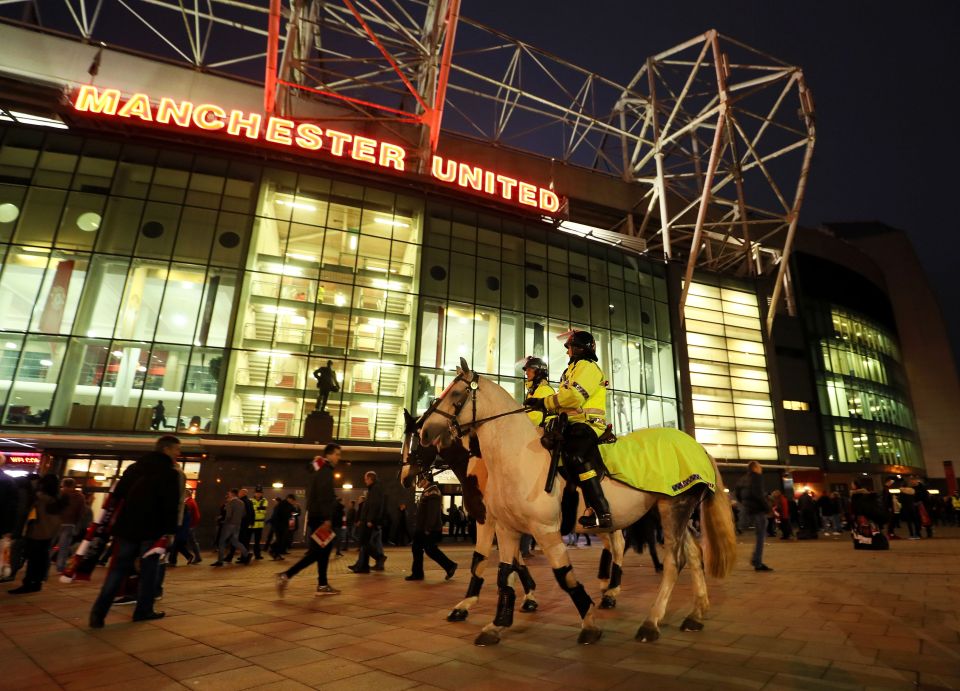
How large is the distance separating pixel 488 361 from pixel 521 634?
21515 mm

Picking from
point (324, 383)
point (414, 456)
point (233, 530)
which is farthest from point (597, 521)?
point (324, 383)

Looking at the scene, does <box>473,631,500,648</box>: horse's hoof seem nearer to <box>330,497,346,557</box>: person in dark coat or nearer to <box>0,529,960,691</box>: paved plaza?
<box>0,529,960,691</box>: paved plaza

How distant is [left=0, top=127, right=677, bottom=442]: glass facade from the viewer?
1998 cm

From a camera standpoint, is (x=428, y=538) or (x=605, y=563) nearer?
(x=605, y=563)

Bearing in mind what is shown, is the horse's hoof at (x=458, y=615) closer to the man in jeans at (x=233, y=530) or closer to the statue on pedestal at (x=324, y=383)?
the man in jeans at (x=233, y=530)

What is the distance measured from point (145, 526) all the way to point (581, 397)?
4.88 m

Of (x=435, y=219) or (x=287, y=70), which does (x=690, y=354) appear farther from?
(x=287, y=70)

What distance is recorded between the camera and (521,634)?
15.2 feet

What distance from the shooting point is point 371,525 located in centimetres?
1052

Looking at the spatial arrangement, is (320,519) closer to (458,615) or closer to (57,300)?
(458,615)

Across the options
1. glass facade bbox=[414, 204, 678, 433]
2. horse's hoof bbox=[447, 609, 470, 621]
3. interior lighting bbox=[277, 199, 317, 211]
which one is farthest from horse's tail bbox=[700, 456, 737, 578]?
interior lighting bbox=[277, 199, 317, 211]

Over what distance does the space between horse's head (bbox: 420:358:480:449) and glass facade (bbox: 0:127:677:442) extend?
59.7 feet

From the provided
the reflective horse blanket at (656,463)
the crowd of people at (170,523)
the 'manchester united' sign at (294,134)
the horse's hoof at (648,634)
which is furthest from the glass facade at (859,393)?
the horse's hoof at (648,634)

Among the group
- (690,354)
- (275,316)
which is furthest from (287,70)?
(690,354)
